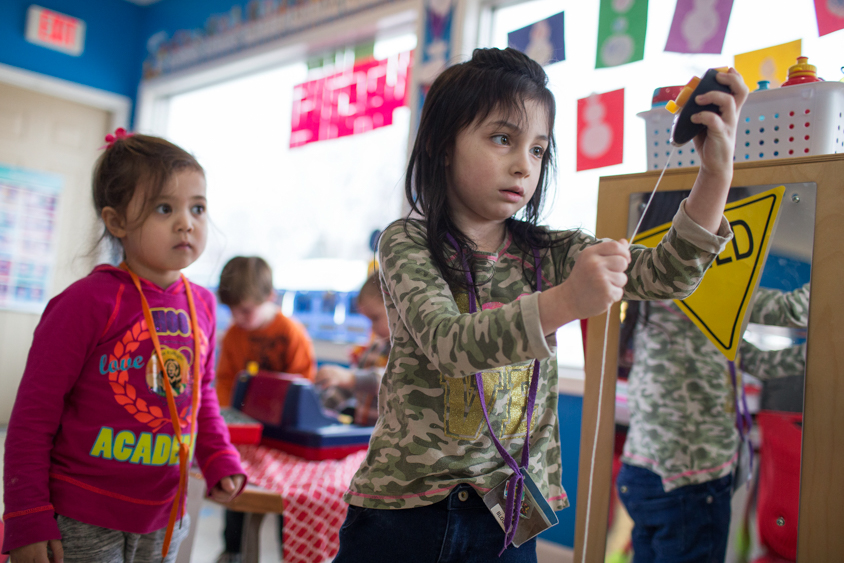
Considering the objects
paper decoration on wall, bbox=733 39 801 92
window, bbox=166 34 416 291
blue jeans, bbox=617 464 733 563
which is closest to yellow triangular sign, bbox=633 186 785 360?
blue jeans, bbox=617 464 733 563

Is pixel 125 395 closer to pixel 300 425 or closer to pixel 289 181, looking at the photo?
pixel 300 425

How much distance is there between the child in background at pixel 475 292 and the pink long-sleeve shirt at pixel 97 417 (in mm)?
416

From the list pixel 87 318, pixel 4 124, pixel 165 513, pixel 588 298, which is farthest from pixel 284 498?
pixel 4 124

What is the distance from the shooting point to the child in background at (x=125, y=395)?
0.93 metres

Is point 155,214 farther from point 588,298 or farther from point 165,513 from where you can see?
point 588,298

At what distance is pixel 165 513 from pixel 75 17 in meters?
4.17

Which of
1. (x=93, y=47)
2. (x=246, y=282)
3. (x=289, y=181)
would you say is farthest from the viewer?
(x=93, y=47)

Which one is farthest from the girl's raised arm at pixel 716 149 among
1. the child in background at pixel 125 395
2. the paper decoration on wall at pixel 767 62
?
the paper decoration on wall at pixel 767 62

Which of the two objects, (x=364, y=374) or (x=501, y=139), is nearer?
(x=501, y=139)

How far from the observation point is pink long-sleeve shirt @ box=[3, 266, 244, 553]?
92 cm

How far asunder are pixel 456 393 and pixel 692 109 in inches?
16.4

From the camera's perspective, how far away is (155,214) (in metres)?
1.07

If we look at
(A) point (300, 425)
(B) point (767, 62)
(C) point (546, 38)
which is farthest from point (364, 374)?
(B) point (767, 62)

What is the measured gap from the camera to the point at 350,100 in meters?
3.29
